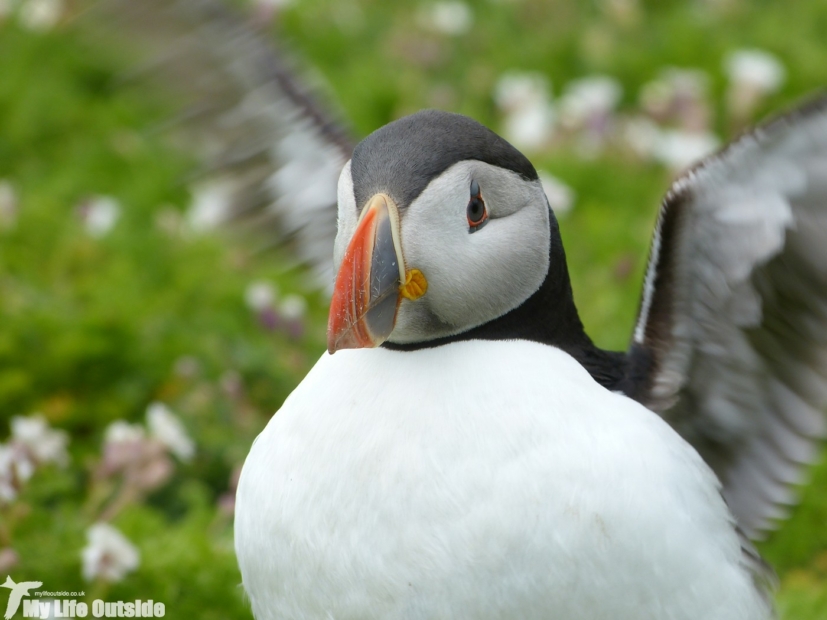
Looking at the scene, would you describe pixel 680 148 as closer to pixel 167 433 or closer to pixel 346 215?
pixel 167 433

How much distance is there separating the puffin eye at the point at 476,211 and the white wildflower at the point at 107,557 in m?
1.58

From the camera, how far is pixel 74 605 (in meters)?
3.92

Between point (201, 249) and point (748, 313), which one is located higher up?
point (748, 313)

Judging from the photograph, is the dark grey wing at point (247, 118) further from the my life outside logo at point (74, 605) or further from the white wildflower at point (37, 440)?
the my life outside logo at point (74, 605)

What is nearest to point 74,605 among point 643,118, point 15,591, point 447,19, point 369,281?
point 15,591

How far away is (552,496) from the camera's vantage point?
2.96 meters

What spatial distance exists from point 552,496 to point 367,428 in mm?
462

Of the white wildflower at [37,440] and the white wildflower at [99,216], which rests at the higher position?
the white wildflower at [37,440]

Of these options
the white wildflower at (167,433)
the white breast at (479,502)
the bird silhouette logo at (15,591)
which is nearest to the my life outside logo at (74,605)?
the bird silhouette logo at (15,591)

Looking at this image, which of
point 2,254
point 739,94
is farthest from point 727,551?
point 739,94

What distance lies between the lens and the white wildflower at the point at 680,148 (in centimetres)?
702

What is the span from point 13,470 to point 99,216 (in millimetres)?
2754

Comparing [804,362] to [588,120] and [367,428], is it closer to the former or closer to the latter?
[367,428]

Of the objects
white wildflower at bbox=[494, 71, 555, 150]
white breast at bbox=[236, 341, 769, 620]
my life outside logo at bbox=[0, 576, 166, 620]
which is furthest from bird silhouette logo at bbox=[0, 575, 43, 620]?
white wildflower at bbox=[494, 71, 555, 150]
